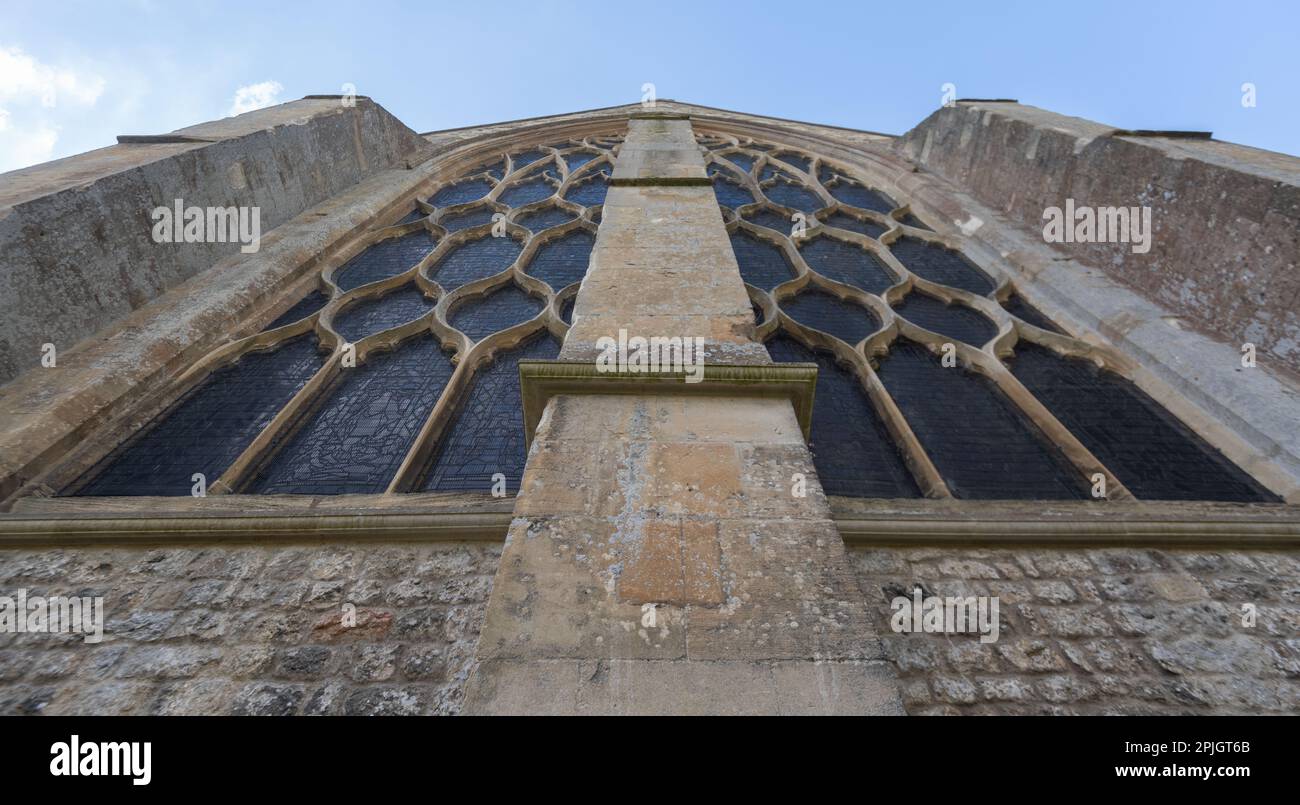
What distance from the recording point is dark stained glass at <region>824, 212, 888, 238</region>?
6.37 m

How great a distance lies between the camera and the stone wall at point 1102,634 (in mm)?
2020

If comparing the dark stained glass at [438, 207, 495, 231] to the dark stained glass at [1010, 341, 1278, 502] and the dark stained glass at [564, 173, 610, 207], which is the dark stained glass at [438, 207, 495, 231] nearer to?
the dark stained glass at [564, 173, 610, 207]

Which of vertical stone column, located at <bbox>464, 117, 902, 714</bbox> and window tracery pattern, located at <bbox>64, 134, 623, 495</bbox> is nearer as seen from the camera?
vertical stone column, located at <bbox>464, 117, 902, 714</bbox>

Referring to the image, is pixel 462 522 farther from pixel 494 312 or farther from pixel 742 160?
pixel 742 160

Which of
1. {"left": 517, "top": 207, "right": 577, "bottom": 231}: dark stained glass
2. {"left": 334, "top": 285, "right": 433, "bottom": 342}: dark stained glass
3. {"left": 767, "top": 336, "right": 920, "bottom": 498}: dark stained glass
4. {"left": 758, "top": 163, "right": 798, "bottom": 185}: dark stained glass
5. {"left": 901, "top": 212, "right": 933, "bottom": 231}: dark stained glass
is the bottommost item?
{"left": 767, "top": 336, "right": 920, "bottom": 498}: dark stained glass

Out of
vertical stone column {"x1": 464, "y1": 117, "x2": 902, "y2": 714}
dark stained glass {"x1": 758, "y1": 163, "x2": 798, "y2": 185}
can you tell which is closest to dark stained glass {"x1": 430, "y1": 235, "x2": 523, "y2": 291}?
vertical stone column {"x1": 464, "y1": 117, "x2": 902, "y2": 714}

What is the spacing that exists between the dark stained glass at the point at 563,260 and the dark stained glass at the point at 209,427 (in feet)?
6.28

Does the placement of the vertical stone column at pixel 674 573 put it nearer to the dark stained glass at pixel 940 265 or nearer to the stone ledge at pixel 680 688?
the stone ledge at pixel 680 688

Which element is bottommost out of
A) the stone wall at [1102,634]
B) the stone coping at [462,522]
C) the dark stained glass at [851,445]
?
the stone wall at [1102,634]

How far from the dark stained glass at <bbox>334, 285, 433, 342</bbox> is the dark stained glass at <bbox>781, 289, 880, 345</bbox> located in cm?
294

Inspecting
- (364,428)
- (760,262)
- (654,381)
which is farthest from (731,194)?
(654,381)

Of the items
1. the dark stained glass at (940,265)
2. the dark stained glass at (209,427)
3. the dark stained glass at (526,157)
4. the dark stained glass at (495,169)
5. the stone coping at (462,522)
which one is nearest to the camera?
the stone coping at (462,522)

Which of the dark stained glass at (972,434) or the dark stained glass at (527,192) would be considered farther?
the dark stained glass at (527,192)

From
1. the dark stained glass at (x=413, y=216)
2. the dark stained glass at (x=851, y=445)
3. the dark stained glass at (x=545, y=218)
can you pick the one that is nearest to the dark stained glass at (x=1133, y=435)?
the dark stained glass at (x=851, y=445)
